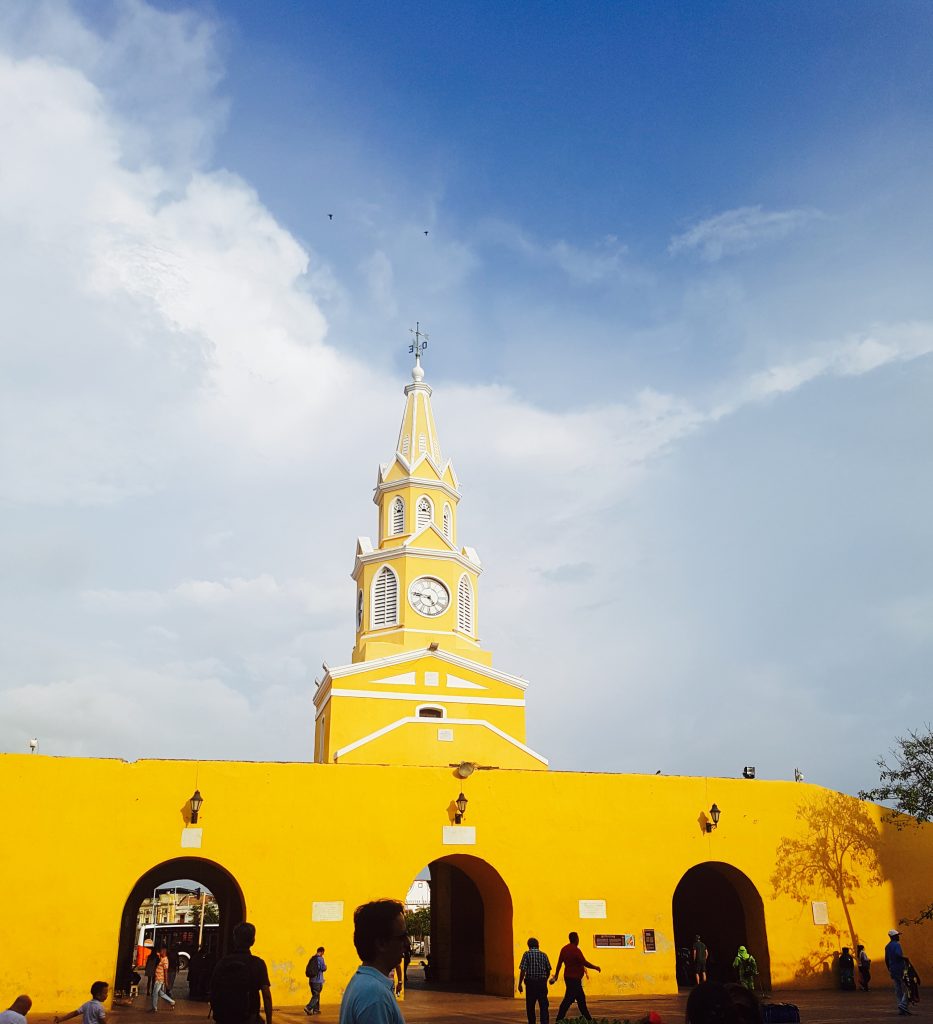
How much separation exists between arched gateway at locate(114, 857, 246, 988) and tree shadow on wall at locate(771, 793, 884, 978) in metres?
11.5

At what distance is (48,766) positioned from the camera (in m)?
16.5

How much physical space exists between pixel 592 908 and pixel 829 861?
551 centimetres

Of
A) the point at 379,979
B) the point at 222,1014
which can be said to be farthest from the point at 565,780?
the point at 379,979

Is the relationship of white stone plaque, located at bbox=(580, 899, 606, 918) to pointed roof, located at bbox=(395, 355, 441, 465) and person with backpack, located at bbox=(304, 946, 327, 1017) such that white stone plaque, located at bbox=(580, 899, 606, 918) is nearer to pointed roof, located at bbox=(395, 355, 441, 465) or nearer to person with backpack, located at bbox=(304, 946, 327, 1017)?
person with backpack, located at bbox=(304, 946, 327, 1017)

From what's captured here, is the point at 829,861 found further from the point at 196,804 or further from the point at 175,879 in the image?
the point at 175,879

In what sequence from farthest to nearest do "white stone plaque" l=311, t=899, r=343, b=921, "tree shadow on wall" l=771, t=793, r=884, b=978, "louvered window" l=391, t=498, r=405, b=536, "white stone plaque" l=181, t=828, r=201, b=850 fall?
"louvered window" l=391, t=498, r=405, b=536
"tree shadow on wall" l=771, t=793, r=884, b=978
"white stone plaque" l=311, t=899, r=343, b=921
"white stone plaque" l=181, t=828, r=201, b=850

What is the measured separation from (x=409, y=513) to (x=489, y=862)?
18.3 meters

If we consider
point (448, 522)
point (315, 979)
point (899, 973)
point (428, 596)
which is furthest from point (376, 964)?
point (448, 522)

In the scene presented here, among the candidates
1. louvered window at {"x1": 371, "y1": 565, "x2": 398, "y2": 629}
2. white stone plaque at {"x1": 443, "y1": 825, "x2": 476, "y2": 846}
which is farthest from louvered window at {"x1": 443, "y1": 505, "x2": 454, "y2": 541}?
white stone plaque at {"x1": 443, "y1": 825, "x2": 476, "y2": 846}

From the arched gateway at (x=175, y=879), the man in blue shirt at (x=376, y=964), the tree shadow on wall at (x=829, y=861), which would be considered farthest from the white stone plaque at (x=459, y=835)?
the man in blue shirt at (x=376, y=964)

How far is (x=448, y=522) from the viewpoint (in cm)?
3559

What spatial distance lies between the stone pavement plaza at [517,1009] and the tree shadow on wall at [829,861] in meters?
1.15

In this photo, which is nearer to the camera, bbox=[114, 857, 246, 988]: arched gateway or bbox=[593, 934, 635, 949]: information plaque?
bbox=[593, 934, 635, 949]: information plaque

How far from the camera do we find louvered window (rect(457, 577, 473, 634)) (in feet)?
110
